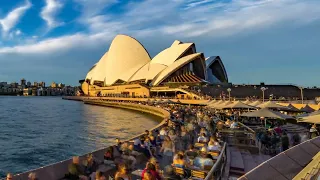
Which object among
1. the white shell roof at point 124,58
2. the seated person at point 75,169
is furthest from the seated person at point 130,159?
the white shell roof at point 124,58

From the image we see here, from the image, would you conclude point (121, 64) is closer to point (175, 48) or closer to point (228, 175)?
point (175, 48)

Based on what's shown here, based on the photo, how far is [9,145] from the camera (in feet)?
50.0

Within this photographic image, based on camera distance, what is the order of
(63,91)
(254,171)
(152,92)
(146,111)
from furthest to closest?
1. (63,91)
2. (152,92)
3. (146,111)
4. (254,171)

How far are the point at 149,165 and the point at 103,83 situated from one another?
83.9 m

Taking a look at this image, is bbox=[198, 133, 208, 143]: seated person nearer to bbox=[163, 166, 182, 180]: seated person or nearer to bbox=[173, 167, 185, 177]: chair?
bbox=[173, 167, 185, 177]: chair

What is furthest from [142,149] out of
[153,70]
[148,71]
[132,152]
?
[148,71]

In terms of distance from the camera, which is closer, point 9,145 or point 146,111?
point 9,145

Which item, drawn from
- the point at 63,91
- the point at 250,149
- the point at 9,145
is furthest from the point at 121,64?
the point at 63,91

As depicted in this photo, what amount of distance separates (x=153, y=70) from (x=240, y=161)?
56.4m

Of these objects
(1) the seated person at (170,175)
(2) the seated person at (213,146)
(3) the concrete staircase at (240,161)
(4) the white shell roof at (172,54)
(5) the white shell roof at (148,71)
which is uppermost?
(4) the white shell roof at (172,54)

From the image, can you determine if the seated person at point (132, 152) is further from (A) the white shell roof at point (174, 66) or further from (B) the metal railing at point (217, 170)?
(A) the white shell roof at point (174, 66)

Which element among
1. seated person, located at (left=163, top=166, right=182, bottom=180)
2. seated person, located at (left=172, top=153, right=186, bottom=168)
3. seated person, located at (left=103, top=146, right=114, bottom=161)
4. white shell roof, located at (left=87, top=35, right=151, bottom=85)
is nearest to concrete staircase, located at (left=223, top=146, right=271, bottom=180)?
seated person, located at (left=172, top=153, right=186, bottom=168)

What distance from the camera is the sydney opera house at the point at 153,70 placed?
186 feet

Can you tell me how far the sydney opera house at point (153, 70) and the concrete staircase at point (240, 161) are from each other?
1469 inches
